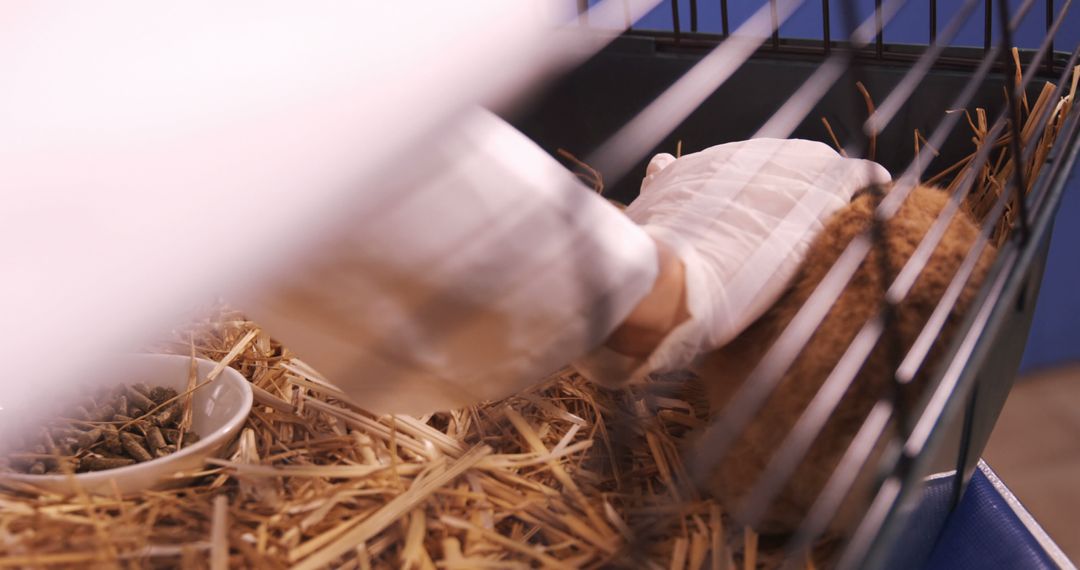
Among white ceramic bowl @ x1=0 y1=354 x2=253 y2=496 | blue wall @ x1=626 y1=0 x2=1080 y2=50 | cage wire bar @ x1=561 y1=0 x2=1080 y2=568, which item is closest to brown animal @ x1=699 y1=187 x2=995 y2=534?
cage wire bar @ x1=561 y1=0 x2=1080 y2=568

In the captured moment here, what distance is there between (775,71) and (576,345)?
52cm

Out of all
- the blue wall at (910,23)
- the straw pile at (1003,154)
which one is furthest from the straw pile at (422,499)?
the blue wall at (910,23)

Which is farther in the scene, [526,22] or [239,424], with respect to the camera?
[526,22]

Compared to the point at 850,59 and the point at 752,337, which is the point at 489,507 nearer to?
the point at 752,337

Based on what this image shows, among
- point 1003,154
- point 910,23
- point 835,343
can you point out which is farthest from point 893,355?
point 910,23

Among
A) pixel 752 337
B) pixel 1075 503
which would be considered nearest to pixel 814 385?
pixel 752 337

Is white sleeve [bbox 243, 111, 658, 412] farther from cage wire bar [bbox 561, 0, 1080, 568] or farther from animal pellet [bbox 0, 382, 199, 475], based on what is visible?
animal pellet [bbox 0, 382, 199, 475]

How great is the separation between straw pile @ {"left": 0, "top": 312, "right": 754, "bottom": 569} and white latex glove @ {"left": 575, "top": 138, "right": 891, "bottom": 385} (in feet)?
0.31

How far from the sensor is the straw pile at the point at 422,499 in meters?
0.46

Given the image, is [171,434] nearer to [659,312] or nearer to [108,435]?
[108,435]

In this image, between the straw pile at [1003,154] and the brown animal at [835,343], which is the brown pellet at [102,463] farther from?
the straw pile at [1003,154]

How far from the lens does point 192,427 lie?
25.1 inches

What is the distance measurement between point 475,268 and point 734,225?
15 cm

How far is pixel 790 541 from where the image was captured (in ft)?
1.51
